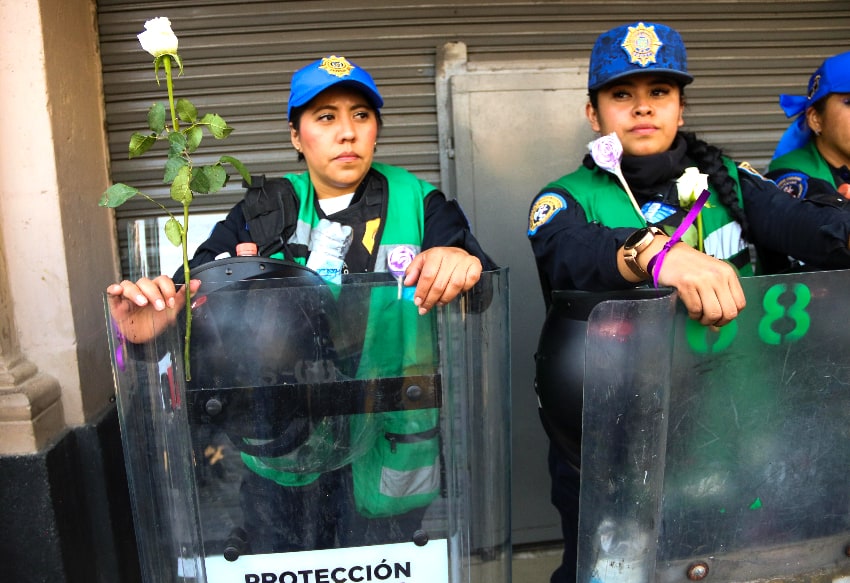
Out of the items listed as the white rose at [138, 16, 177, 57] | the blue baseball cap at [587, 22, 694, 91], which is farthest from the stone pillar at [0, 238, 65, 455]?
the blue baseball cap at [587, 22, 694, 91]

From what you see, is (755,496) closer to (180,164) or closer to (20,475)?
(180,164)

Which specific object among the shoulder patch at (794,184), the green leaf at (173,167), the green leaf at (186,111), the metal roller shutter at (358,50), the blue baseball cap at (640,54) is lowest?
the shoulder patch at (794,184)

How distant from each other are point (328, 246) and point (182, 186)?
2.08ft

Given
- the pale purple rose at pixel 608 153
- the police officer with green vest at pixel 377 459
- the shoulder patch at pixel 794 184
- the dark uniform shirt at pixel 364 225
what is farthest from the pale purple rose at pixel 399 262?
the shoulder patch at pixel 794 184

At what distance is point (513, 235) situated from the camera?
10.6 feet

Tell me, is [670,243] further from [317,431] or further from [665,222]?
[317,431]

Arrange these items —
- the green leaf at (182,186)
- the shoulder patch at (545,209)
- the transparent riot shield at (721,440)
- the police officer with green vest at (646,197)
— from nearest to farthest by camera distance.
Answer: the transparent riot shield at (721,440)
the green leaf at (182,186)
the police officer with green vest at (646,197)
the shoulder patch at (545,209)

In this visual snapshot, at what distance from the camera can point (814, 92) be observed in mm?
2316

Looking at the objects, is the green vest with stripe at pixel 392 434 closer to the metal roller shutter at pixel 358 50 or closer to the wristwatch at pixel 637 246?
the wristwatch at pixel 637 246

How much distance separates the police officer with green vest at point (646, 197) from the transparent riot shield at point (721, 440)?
370 millimetres

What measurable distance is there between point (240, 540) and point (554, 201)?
117cm

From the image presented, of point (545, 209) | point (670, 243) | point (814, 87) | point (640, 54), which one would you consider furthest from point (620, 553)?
point (814, 87)

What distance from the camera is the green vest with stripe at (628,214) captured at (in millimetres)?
1964

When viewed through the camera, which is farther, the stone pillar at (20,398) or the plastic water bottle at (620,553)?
the stone pillar at (20,398)
